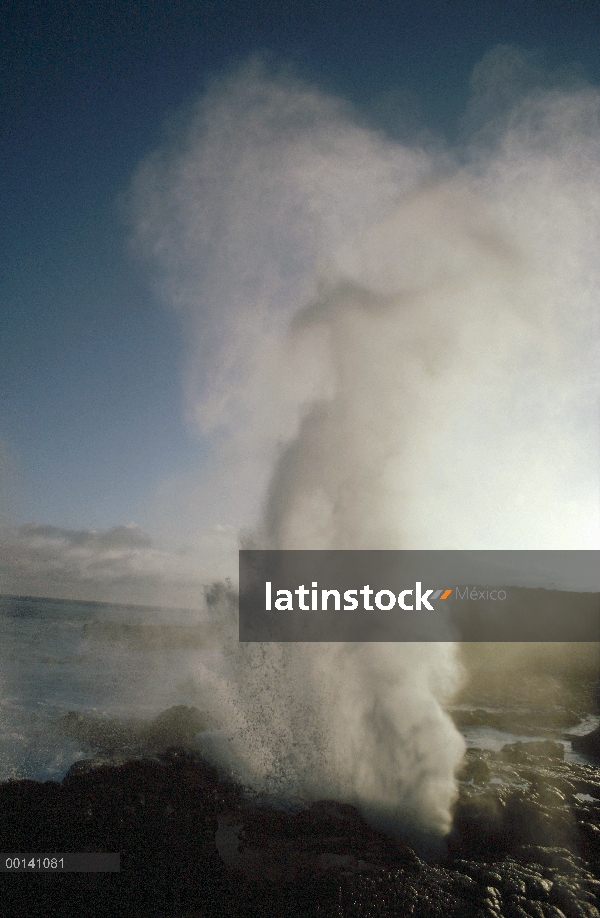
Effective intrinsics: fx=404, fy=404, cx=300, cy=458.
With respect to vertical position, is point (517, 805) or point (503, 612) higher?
point (503, 612)

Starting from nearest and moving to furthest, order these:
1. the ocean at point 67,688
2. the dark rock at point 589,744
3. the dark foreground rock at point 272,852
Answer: the dark foreground rock at point 272,852, the ocean at point 67,688, the dark rock at point 589,744

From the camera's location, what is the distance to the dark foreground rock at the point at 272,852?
308 inches

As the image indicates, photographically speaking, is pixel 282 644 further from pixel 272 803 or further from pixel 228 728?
pixel 272 803

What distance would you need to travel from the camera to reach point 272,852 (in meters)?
9.31

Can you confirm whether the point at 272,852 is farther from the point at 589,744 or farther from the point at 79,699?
the point at 79,699

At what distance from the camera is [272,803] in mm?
11219

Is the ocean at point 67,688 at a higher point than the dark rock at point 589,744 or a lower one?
higher

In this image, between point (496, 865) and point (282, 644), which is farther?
point (282, 644)

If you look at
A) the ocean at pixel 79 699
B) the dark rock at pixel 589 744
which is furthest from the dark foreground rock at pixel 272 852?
the dark rock at pixel 589 744

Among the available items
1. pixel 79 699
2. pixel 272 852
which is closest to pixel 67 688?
pixel 79 699

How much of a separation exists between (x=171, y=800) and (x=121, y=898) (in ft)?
10.7

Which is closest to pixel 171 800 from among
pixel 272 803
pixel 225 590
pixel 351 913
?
pixel 272 803

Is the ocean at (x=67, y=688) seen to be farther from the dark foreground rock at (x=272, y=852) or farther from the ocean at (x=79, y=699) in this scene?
the dark foreground rock at (x=272, y=852)

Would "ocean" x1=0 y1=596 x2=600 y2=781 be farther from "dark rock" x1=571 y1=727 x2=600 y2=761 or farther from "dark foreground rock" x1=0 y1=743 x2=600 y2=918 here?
"dark foreground rock" x1=0 y1=743 x2=600 y2=918
